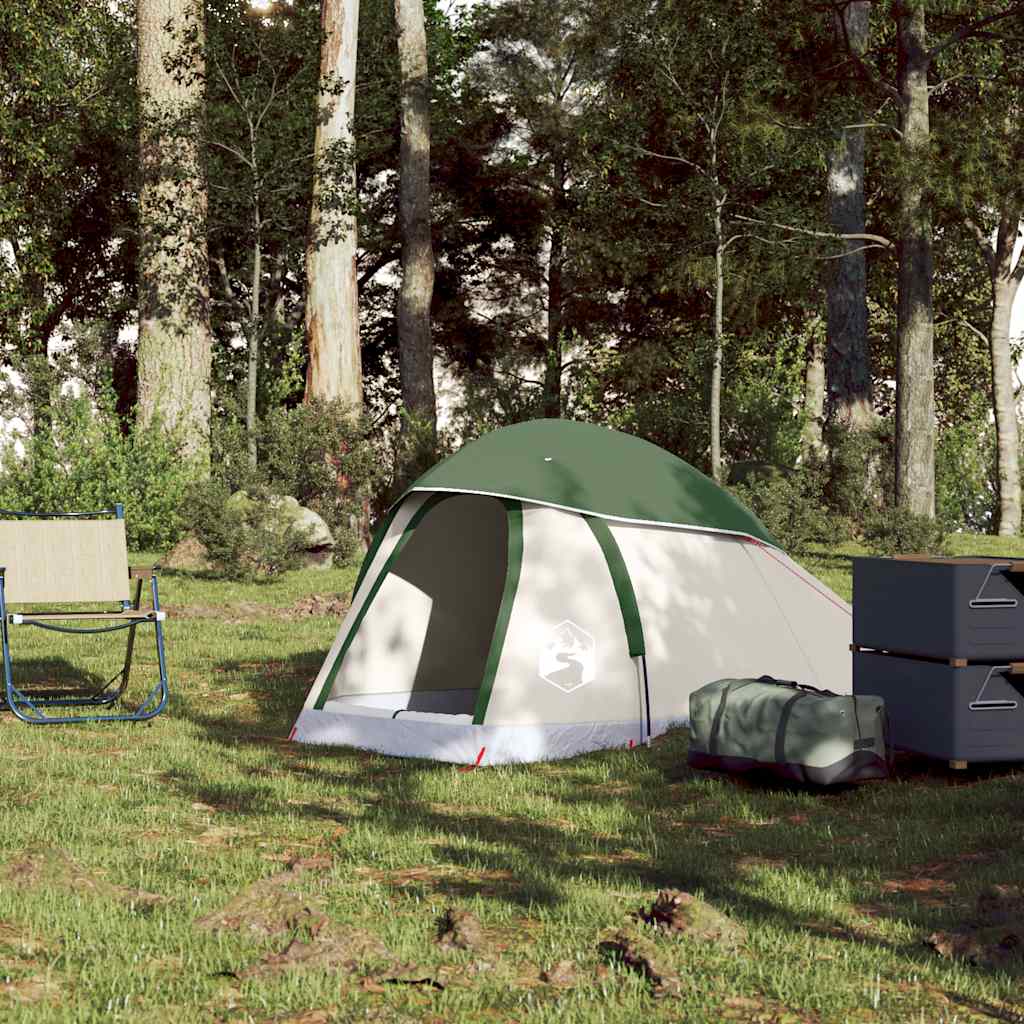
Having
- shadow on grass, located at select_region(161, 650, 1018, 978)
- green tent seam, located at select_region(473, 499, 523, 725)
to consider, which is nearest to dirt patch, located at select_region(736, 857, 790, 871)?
shadow on grass, located at select_region(161, 650, 1018, 978)

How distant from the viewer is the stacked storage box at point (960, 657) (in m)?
7.30

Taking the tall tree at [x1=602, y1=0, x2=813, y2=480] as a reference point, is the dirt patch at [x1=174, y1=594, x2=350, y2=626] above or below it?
below

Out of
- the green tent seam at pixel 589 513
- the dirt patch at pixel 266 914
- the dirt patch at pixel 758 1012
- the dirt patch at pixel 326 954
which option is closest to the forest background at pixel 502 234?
the green tent seam at pixel 589 513

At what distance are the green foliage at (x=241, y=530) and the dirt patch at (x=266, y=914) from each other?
43.2 ft

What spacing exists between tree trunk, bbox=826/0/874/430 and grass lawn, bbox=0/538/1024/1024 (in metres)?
17.0

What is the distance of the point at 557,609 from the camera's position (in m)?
8.48

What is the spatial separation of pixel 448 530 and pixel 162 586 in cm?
856

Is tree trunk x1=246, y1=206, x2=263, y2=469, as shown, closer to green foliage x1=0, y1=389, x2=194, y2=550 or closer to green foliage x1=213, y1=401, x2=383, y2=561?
green foliage x1=213, y1=401, x2=383, y2=561

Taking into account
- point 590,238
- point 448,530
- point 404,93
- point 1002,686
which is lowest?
point 1002,686

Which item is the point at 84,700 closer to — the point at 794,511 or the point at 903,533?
the point at 794,511

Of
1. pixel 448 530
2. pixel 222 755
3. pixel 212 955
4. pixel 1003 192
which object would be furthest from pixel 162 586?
pixel 212 955

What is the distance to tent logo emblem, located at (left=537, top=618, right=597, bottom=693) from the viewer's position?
838 cm

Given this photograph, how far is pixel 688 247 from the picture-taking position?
21281 millimetres

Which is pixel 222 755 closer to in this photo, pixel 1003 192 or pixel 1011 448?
pixel 1003 192
